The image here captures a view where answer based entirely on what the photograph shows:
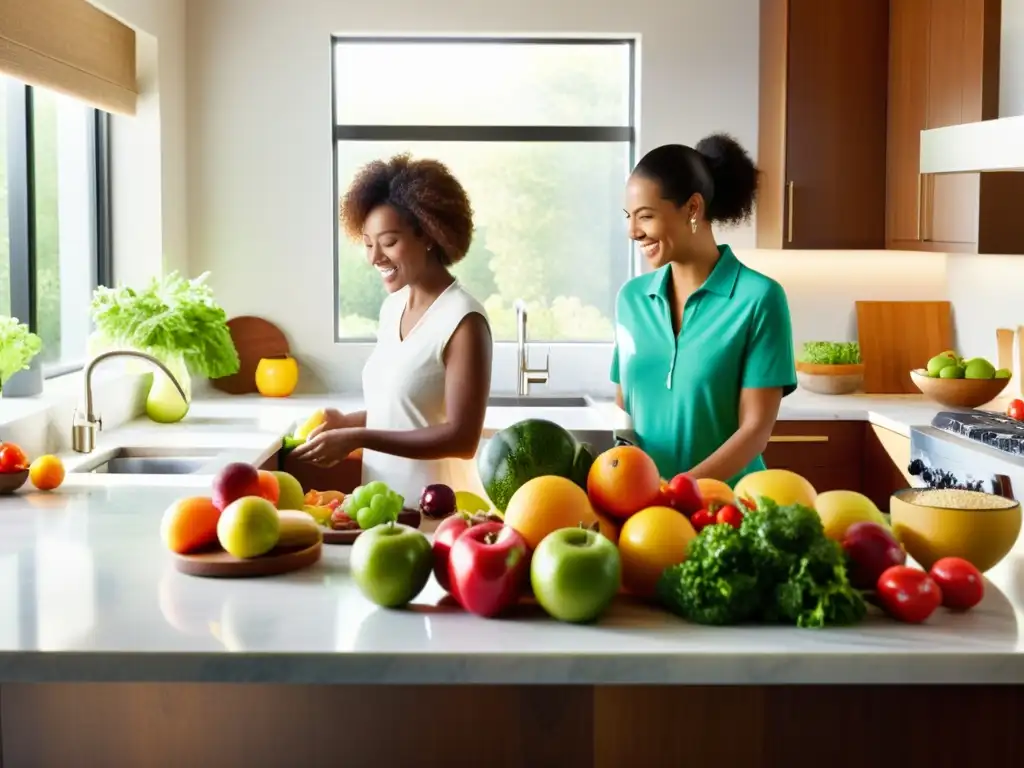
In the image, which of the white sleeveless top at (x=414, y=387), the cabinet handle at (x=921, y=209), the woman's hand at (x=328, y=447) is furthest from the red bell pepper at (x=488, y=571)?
the cabinet handle at (x=921, y=209)

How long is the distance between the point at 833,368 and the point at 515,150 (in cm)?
151

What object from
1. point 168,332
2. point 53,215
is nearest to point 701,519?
point 168,332

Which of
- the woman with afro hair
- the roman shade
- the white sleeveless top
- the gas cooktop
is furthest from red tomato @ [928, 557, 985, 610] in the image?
the roman shade

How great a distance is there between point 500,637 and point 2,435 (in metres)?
2.10

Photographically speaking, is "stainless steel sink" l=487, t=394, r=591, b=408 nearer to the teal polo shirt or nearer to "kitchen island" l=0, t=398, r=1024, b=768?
the teal polo shirt

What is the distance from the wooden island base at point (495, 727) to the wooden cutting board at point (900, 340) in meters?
3.35

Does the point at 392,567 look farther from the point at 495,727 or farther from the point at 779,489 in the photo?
the point at 779,489

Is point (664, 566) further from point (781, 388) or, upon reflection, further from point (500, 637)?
point (781, 388)

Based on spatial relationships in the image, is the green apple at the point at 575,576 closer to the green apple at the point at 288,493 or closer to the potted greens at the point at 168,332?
the green apple at the point at 288,493

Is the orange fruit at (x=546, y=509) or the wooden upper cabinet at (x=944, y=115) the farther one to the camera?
the wooden upper cabinet at (x=944, y=115)

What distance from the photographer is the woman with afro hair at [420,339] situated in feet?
9.02

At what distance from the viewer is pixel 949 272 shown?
16.3ft

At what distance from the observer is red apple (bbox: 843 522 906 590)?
1.66 m

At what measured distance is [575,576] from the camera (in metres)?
1.57
